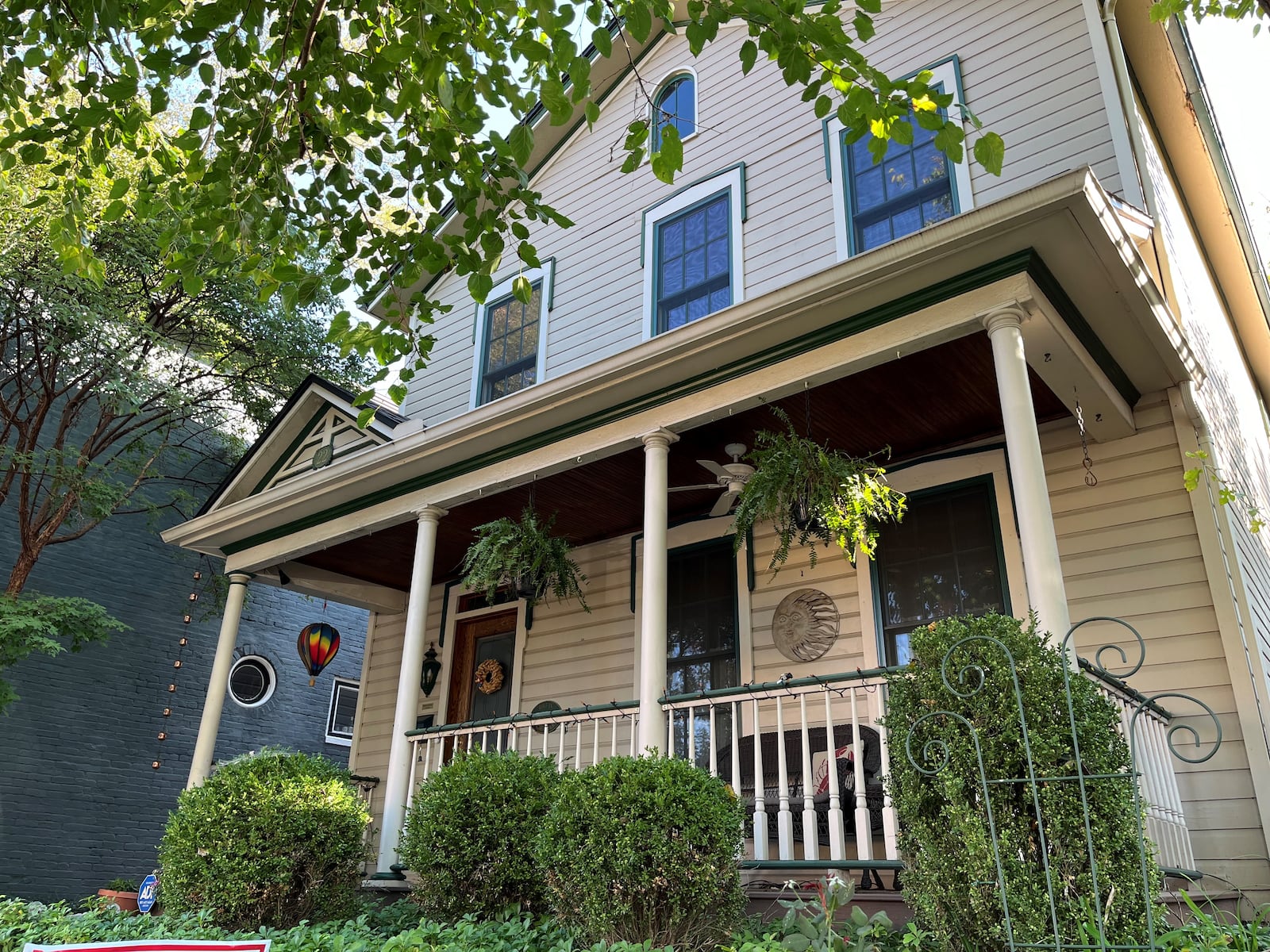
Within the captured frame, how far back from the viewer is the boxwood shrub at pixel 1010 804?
3.22 m

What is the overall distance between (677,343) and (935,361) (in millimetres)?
1578

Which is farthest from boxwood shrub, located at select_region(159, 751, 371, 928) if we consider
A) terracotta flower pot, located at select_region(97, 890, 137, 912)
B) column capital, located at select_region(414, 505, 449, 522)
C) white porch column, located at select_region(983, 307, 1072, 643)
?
white porch column, located at select_region(983, 307, 1072, 643)

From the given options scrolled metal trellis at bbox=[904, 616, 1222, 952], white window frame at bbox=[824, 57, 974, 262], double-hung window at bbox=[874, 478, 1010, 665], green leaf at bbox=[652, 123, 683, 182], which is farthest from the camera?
white window frame at bbox=[824, 57, 974, 262]

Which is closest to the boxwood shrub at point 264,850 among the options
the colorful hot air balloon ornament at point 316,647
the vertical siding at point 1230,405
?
the colorful hot air balloon ornament at point 316,647

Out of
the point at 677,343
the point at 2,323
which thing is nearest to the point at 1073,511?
the point at 677,343

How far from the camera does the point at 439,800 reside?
17.3 feet

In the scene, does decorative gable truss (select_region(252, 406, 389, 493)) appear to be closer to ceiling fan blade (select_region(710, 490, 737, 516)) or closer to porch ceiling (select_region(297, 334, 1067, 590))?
porch ceiling (select_region(297, 334, 1067, 590))

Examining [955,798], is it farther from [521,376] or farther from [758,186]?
[521,376]

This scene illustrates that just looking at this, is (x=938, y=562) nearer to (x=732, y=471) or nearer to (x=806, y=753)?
(x=732, y=471)

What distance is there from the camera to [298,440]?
9016mm

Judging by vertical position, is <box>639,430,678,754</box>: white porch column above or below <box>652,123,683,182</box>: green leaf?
below

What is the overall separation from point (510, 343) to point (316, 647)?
4047 mm

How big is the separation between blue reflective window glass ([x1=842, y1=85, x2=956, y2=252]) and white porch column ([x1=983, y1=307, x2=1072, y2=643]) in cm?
205

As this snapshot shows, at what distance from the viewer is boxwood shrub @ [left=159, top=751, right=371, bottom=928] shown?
5.35 m
